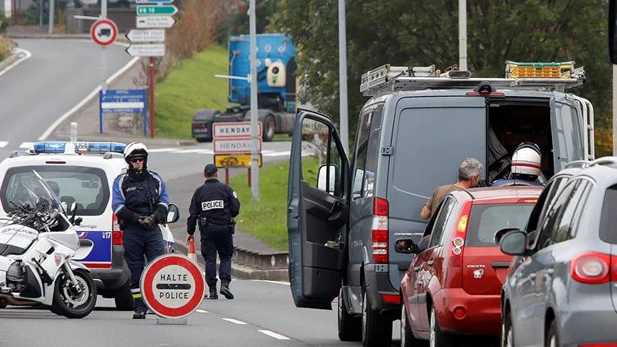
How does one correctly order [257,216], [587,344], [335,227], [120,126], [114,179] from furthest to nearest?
[120,126], [257,216], [114,179], [335,227], [587,344]

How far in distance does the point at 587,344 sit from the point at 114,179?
10.8 m

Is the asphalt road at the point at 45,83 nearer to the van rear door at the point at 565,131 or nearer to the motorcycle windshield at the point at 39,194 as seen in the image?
the motorcycle windshield at the point at 39,194

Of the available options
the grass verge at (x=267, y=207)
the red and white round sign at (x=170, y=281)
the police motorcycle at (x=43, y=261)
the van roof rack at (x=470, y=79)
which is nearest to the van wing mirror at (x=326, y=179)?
the van roof rack at (x=470, y=79)

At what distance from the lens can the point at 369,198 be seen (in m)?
14.5

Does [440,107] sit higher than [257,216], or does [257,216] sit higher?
[440,107]

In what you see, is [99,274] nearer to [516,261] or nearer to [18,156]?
[18,156]

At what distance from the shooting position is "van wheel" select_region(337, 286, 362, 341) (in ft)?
52.9

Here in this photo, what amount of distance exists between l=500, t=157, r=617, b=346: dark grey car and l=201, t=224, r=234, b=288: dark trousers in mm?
12584

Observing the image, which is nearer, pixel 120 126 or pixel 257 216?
pixel 257 216

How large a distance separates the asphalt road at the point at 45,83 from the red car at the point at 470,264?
123ft

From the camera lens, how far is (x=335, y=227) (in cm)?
1583

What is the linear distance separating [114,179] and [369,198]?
16.5 feet

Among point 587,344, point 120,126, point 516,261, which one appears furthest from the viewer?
point 120,126

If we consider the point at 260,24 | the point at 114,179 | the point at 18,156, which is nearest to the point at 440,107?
the point at 114,179
